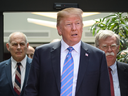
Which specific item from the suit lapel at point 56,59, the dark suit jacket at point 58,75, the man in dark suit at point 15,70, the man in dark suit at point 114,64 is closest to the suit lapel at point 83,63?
the dark suit jacket at point 58,75

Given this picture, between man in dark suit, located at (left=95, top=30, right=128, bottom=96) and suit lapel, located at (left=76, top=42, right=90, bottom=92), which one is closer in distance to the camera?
suit lapel, located at (left=76, top=42, right=90, bottom=92)

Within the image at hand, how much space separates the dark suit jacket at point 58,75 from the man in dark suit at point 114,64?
0.59 m

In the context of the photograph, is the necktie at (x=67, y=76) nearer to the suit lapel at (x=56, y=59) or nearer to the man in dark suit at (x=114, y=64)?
the suit lapel at (x=56, y=59)

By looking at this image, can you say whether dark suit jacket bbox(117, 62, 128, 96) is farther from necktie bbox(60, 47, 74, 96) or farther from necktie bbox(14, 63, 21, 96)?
necktie bbox(14, 63, 21, 96)

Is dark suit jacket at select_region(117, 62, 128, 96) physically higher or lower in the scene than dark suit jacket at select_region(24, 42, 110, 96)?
lower

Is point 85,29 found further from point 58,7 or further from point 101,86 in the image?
point 101,86

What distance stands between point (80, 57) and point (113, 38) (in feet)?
3.04

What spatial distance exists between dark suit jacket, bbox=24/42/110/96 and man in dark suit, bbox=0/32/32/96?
1.06 metres

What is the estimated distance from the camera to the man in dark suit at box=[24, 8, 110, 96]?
1.83 m

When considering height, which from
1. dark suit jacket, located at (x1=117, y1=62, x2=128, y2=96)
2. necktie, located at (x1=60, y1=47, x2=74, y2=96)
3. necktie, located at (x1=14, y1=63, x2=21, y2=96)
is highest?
necktie, located at (x1=60, y1=47, x2=74, y2=96)

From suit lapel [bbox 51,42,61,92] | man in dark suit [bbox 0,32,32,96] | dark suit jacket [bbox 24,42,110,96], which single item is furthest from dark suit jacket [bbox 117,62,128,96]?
man in dark suit [bbox 0,32,32,96]

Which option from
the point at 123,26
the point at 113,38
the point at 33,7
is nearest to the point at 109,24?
the point at 123,26

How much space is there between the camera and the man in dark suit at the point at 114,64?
96.2 inches

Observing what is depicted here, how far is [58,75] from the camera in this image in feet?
6.04
